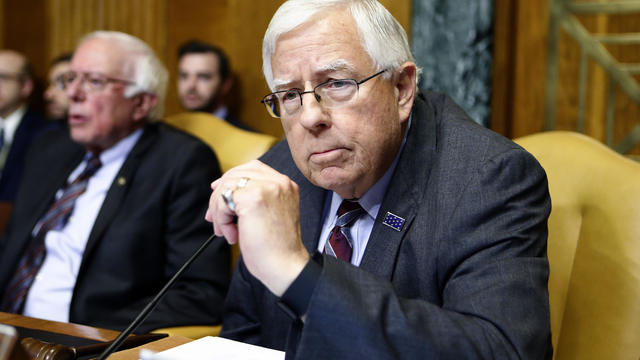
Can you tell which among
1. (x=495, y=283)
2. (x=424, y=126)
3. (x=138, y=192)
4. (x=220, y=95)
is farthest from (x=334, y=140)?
(x=220, y=95)

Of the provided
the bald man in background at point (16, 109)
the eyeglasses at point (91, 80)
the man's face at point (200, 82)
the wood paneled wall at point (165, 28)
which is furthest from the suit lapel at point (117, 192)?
the bald man in background at point (16, 109)

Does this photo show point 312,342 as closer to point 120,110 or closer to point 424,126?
point 424,126

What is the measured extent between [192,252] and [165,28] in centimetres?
244

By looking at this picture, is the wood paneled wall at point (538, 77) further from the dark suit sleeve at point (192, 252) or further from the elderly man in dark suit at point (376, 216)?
the elderly man in dark suit at point (376, 216)

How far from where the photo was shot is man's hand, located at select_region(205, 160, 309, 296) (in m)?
0.97

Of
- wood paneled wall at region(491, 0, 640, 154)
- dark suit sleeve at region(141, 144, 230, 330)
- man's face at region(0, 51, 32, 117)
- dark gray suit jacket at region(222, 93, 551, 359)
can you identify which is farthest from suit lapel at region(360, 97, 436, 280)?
man's face at region(0, 51, 32, 117)

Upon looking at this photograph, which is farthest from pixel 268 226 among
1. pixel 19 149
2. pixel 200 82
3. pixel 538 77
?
pixel 19 149

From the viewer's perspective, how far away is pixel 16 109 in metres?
4.60

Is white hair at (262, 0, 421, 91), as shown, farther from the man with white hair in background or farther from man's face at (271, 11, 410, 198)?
the man with white hair in background

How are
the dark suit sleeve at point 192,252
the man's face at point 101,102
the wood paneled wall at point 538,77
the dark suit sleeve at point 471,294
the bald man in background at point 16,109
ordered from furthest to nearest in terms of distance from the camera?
the bald man in background at point 16,109, the wood paneled wall at point 538,77, the man's face at point 101,102, the dark suit sleeve at point 192,252, the dark suit sleeve at point 471,294

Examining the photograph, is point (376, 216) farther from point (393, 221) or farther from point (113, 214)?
point (113, 214)

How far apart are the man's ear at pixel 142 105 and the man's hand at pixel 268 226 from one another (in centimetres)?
159

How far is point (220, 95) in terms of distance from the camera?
13.0 feet

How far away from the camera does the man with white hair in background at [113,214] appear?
2078mm
